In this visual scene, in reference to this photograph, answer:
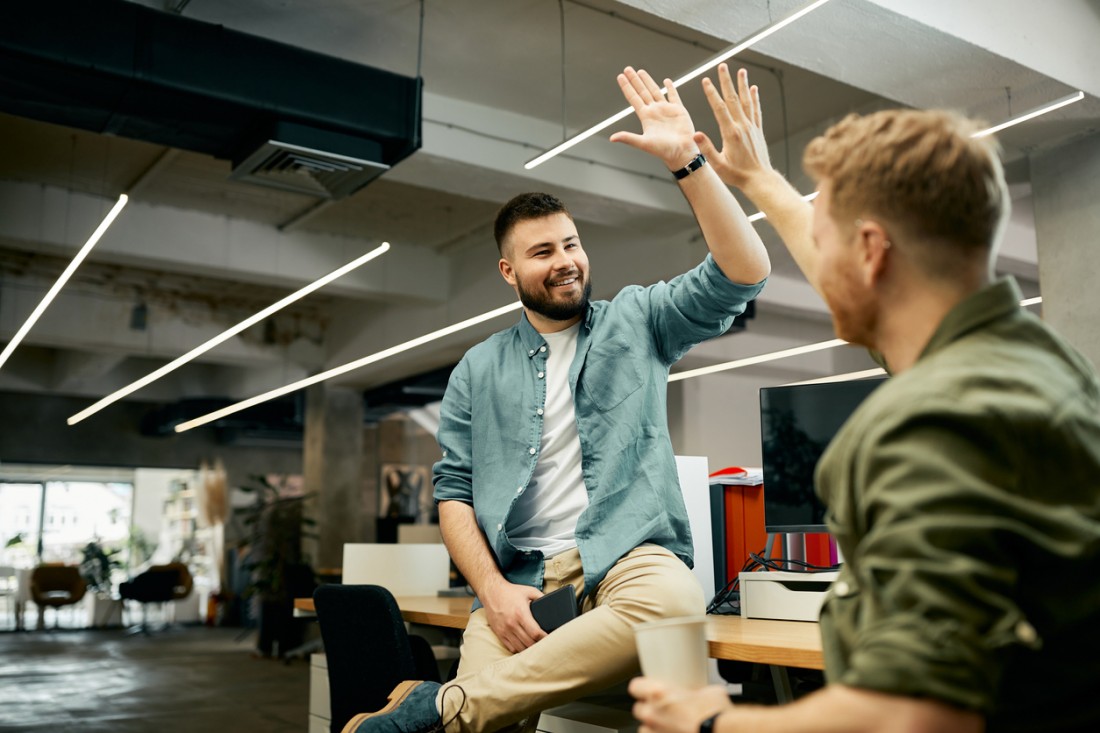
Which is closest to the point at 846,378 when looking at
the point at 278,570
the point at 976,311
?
the point at 976,311

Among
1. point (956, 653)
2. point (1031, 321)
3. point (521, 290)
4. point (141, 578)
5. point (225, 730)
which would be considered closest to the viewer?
point (956, 653)

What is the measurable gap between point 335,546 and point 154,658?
87.3 inches

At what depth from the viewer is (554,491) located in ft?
6.80

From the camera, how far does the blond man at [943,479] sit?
78 cm

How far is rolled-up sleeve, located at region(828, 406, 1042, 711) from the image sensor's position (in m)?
0.77

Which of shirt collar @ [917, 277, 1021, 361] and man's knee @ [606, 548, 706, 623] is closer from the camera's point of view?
shirt collar @ [917, 277, 1021, 361]

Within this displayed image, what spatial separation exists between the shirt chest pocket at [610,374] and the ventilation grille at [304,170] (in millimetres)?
2772

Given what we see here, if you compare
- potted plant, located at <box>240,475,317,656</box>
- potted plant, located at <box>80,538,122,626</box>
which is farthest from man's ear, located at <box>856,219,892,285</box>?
potted plant, located at <box>80,538,122,626</box>

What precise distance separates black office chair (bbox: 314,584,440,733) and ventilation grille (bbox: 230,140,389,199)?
101 inches

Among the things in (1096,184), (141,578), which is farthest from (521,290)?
(141,578)

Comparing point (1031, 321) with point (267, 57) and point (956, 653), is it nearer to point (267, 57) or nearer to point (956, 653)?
point (956, 653)

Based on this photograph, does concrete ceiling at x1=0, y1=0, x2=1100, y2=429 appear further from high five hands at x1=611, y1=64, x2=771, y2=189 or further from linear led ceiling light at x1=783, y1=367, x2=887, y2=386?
high five hands at x1=611, y1=64, x2=771, y2=189

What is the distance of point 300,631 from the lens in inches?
394

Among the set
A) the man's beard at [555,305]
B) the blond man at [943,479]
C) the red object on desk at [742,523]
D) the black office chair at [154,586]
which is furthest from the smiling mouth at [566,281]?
the black office chair at [154,586]
